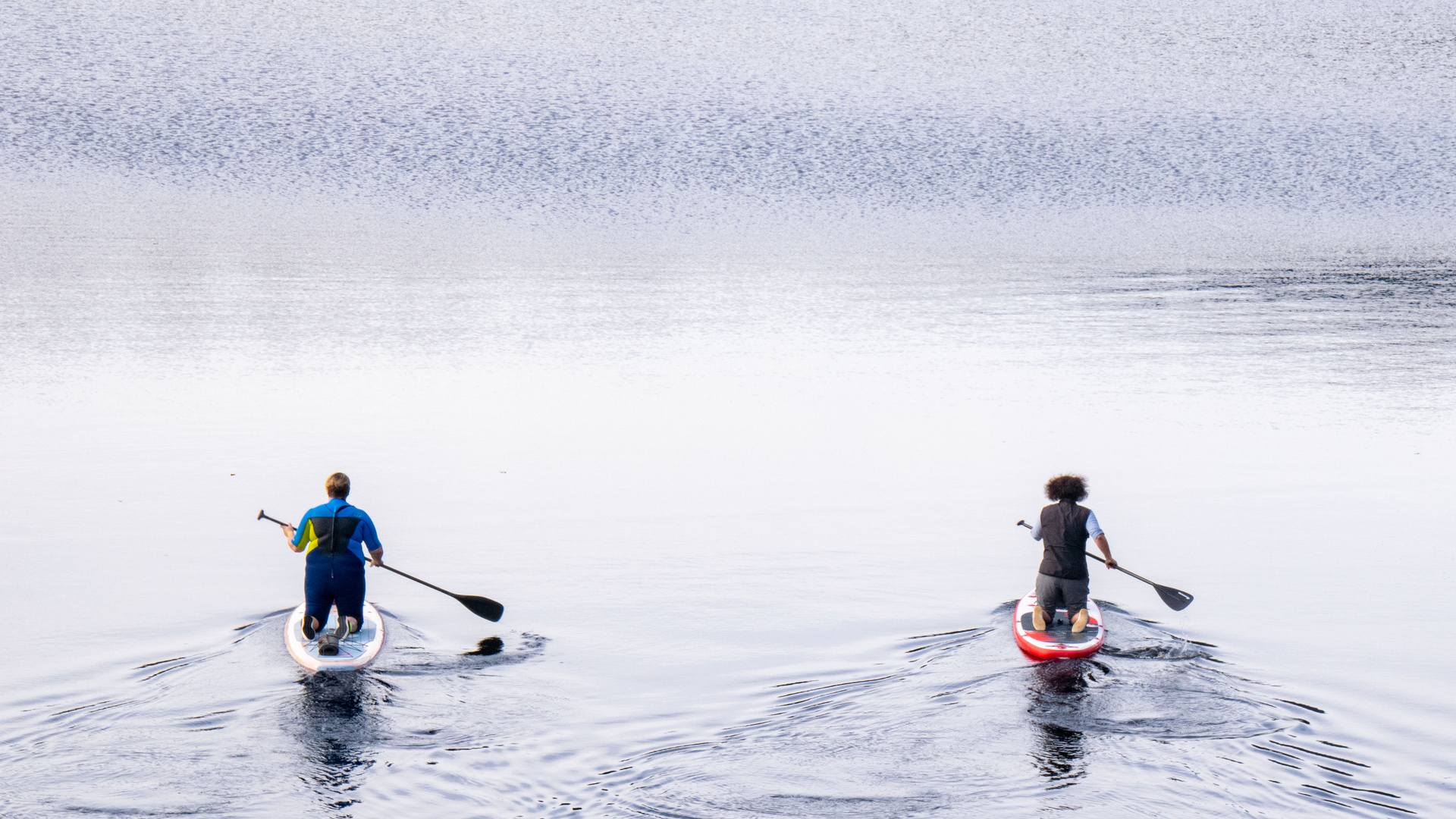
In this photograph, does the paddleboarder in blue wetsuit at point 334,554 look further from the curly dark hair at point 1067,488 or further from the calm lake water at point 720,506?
the curly dark hair at point 1067,488

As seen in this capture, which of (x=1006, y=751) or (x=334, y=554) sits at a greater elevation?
(x=334, y=554)

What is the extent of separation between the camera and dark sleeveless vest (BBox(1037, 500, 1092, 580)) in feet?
45.8

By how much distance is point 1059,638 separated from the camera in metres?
13.8

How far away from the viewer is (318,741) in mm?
11367

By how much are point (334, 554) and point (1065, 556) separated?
7.43m

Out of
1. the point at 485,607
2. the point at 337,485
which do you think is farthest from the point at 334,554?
the point at 485,607

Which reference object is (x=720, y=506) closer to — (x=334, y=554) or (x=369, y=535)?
(x=369, y=535)

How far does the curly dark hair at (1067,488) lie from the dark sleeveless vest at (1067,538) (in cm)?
8

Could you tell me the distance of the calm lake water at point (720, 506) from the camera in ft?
36.2

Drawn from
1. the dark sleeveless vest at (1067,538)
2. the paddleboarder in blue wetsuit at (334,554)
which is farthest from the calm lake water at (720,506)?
the dark sleeveless vest at (1067,538)

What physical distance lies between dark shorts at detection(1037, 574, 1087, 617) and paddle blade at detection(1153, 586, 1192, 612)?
5.12ft

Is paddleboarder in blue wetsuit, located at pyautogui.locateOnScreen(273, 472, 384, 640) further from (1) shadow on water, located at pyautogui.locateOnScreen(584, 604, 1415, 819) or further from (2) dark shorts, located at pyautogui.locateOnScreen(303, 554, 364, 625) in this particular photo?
(1) shadow on water, located at pyautogui.locateOnScreen(584, 604, 1415, 819)

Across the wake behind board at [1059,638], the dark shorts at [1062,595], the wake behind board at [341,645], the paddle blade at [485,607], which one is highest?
the dark shorts at [1062,595]

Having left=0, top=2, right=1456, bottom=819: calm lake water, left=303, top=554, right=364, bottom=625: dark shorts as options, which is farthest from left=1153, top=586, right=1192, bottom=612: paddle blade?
left=303, top=554, right=364, bottom=625: dark shorts
